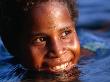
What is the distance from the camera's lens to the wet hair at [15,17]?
324 centimetres

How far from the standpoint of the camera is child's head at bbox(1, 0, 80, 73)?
3.13m

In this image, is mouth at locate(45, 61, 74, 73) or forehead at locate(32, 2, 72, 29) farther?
mouth at locate(45, 61, 74, 73)

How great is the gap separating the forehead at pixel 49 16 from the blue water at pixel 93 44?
1.32ft

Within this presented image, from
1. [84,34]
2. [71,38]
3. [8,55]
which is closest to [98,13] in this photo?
[84,34]

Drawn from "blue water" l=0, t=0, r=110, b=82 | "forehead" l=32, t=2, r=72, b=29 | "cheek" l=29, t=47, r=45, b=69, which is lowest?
"blue water" l=0, t=0, r=110, b=82

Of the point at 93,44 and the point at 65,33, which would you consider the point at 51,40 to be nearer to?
the point at 65,33

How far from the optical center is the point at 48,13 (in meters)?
3.15

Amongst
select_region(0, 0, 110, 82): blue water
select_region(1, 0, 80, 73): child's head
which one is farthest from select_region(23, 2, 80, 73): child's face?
select_region(0, 0, 110, 82): blue water

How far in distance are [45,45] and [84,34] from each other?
4.70ft

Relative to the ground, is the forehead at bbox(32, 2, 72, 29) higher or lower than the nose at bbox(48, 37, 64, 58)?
higher

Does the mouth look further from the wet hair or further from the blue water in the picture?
the wet hair

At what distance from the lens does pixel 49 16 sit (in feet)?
10.3

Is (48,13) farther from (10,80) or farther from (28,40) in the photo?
(10,80)

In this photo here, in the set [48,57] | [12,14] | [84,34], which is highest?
[12,14]
